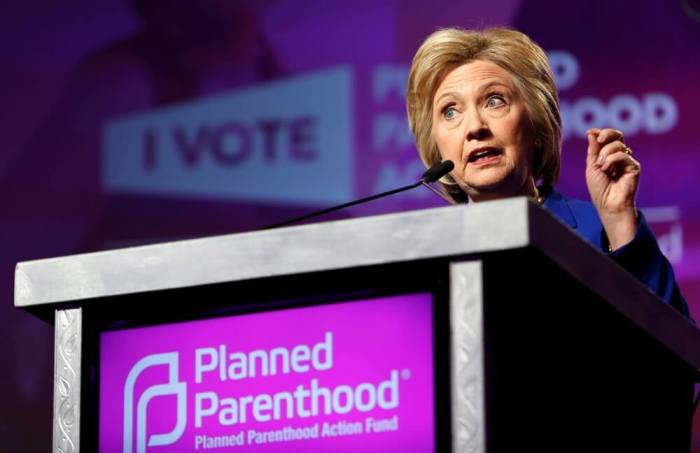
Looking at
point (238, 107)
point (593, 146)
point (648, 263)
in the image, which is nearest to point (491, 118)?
point (593, 146)

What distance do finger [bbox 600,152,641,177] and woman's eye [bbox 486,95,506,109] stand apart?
40cm

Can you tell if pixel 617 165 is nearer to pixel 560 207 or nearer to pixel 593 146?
pixel 593 146

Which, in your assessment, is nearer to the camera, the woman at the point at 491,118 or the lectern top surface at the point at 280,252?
the lectern top surface at the point at 280,252

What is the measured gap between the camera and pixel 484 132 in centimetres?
214

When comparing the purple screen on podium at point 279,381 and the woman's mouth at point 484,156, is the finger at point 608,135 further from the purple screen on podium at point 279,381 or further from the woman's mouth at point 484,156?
the purple screen on podium at point 279,381

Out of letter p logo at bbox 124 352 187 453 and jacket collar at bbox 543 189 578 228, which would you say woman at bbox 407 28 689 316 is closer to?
jacket collar at bbox 543 189 578 228

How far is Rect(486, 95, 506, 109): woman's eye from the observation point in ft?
7.19

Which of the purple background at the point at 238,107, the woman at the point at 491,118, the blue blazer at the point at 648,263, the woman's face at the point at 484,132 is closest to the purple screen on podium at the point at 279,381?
the blue blazer at the point at 648,263

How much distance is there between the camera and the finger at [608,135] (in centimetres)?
180

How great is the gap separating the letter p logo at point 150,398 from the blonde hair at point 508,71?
994 mm

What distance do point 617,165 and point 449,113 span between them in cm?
44

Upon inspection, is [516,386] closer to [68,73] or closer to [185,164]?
[185,164]

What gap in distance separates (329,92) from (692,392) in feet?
8.41

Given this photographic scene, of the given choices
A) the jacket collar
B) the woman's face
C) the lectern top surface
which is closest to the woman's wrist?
the jacket collar
